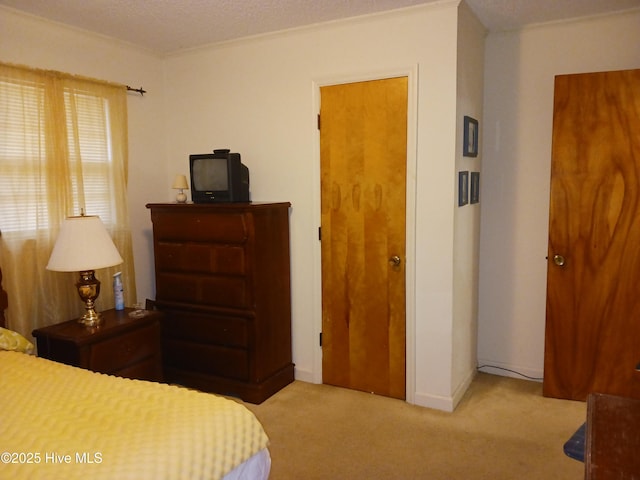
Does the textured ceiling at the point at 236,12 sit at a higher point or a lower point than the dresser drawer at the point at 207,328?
higher

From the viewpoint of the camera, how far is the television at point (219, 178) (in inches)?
128

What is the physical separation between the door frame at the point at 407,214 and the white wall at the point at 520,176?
763 millimetres

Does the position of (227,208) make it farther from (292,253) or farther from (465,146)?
(465,146)

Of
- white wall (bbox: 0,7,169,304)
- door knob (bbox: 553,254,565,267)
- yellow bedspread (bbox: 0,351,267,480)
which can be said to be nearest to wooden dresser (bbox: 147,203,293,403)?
white wall (bbox: 0,7,169,304)

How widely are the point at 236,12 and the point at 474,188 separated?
74.0 inches

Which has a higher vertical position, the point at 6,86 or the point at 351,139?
the point at 6,86

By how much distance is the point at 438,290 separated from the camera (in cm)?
299

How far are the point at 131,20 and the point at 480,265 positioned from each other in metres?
2.84

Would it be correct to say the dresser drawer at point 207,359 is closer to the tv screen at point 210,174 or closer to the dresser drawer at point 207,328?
the dresser drawer at point 207,328

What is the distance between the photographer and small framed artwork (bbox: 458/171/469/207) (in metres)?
2.96

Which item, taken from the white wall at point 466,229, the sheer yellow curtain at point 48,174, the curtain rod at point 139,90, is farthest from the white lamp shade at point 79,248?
the white wall at point 466,229

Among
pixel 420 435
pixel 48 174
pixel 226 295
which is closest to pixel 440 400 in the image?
pixel 420 435

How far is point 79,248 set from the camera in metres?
2.67


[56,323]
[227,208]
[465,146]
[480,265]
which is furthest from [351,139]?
[56,323]
